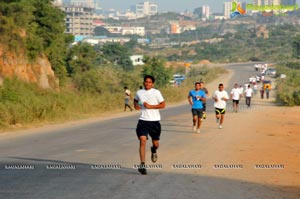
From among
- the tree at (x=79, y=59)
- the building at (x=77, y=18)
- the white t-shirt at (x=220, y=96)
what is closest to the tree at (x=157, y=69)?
the tree at (x=79, y=59)

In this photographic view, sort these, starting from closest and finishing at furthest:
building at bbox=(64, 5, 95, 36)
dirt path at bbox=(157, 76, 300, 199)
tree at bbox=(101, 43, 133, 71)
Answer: dirt path at bbox=(157, 76, 300, 199) → tree at bbox=(101, 43, 133, 71) → building at bbox=(64, 5, 95, 36)

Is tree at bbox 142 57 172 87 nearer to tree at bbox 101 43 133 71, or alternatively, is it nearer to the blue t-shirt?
tree at bbox 101 43 133 71

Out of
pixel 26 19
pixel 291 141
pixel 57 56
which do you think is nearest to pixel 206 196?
pixel 291 141

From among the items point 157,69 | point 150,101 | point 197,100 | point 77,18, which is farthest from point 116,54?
point 77,18

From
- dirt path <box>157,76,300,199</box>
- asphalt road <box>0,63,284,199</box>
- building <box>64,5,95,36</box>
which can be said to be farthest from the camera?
building <box>64,5,95,36</box>

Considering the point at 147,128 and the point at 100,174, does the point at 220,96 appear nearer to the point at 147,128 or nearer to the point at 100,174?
the point at 147,128

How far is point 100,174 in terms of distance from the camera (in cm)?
1178

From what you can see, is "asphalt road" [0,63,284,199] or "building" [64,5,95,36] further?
"building" [64,5,95,36]

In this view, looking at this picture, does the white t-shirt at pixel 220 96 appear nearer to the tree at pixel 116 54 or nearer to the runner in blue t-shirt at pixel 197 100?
the runner in blue t-shirt at pixel 197 100

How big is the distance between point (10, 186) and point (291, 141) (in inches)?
466

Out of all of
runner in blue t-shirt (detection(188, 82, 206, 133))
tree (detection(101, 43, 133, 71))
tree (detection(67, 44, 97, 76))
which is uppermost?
runner in blue t-shirt (detection(188, 82, 206, 133))

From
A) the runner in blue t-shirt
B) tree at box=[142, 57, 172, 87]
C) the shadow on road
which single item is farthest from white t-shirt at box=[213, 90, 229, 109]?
tree at box=[142, 57, 172, 87]

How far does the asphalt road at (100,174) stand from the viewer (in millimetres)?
9969

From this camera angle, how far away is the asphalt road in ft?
32.7
